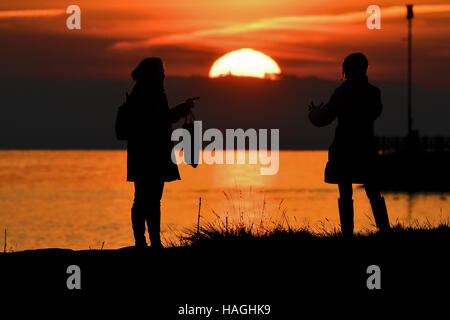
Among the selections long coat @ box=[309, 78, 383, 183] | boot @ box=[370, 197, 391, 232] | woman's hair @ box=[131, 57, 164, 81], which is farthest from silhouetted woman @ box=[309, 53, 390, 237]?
woman's hair @ box=[131, 57, 164, 81]

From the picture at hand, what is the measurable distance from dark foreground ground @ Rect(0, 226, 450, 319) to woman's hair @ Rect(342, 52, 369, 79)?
6.08ft

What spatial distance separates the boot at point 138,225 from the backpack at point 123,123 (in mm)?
785

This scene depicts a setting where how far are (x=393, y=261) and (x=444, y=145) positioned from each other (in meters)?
55.3

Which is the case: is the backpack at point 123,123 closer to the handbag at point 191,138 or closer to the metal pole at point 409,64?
the handbag at point 191,138

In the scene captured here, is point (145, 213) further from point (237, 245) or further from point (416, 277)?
point (416, 277)

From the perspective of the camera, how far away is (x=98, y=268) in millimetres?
7770

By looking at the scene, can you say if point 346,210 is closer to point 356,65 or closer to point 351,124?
point 351,124

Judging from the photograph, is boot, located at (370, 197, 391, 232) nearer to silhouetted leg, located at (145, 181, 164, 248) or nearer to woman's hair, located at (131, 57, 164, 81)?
silhouetted leg, located at (145, 181, 164, 248)

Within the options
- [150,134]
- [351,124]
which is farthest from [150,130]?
[351,124]

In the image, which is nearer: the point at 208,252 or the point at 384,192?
the point at 208,252

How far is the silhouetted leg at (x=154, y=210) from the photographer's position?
8.05m

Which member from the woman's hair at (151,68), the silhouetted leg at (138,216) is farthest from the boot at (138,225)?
the woman's hair at (151,68)

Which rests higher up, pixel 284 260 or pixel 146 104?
pixel 146 104
